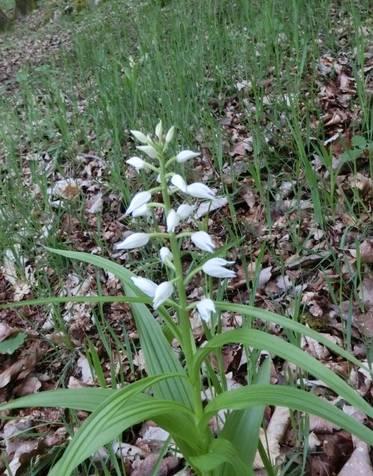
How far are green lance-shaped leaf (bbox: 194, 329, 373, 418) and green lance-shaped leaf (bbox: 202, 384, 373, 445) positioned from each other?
33 millimetres

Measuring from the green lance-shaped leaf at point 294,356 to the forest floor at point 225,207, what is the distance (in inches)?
10.8

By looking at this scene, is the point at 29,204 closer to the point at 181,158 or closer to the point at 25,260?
the point at 25,260

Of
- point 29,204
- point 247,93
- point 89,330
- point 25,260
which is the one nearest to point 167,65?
point 247,93

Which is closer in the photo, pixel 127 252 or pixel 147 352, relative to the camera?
pixel 147 352

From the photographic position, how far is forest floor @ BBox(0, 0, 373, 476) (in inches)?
66.3

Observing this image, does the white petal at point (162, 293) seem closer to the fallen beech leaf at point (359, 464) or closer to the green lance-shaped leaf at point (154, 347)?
the green lance-shaped leaf at point (154, 347)

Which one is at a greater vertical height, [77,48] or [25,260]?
[77,48]

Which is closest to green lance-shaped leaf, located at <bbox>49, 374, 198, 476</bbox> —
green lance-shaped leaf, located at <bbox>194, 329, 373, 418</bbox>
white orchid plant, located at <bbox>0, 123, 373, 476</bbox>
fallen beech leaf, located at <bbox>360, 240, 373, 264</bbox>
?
white orchid plant, located at <bbox>0, 123, 373, 476</bbox>

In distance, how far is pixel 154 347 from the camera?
A: 1.30m

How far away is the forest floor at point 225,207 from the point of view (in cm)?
168

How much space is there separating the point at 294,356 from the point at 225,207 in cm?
163

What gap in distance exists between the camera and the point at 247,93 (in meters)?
3.33

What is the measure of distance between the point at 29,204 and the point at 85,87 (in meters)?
1.58

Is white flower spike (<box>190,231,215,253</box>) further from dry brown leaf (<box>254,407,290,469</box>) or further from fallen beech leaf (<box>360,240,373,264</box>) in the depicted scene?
fallen beech leaf (<box>360,240,373,264</box>)
